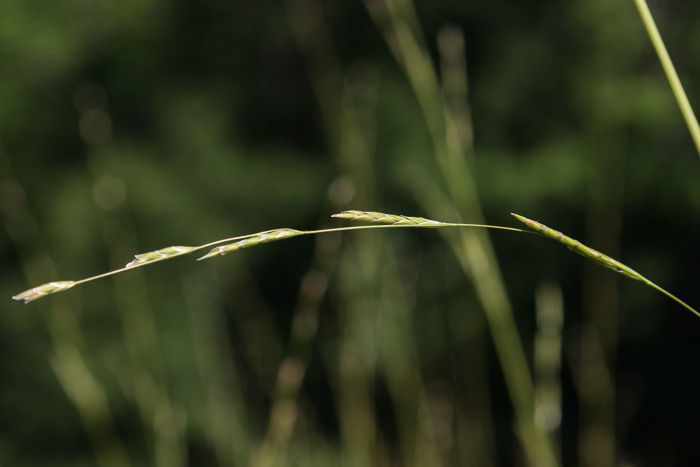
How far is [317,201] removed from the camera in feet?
9.65

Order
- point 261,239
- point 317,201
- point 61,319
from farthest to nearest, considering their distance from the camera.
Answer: point 317,201
point 61,319
point 261,239

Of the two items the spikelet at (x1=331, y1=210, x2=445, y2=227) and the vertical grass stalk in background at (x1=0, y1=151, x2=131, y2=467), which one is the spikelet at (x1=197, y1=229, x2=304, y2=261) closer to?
the spikelet at (x1=331, y1=210, x2=445, y2=227)

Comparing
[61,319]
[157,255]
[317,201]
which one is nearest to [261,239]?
[157,255]

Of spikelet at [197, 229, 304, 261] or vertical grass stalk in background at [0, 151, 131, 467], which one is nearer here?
spikelet at [197, 229, 304, 261]

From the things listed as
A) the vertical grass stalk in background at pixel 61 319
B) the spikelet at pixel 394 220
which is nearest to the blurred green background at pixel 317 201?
the vertical grass stalk in background at pixel 61 319

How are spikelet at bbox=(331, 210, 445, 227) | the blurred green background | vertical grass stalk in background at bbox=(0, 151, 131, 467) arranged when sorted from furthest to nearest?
the blurred green background, vertical grass stalk in background at bbox=(0, 151, 131, 467), spikelet at bbox=(331, 210, 445, 227)

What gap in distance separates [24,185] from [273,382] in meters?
1.59

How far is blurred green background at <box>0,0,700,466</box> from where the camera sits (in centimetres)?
227

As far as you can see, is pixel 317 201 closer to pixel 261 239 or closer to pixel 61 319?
pixel 61 319

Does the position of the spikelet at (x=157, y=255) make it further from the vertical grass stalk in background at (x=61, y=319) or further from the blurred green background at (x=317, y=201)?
the blurred green background at (x=317, y=201)

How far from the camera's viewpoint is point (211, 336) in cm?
240

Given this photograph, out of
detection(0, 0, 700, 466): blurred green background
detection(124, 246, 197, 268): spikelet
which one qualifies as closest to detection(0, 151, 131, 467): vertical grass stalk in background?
detection(0, 0, 700, 466): blurred green background

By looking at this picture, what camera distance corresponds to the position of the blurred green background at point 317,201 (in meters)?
2.27

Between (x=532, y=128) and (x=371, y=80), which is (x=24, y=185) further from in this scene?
(x=532, y=128)
